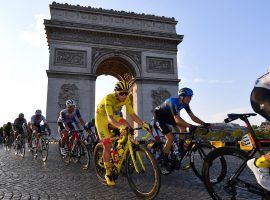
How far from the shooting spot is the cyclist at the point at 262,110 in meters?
2.62

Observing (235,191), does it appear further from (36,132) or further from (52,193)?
(36,132)

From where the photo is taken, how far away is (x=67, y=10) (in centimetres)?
2650

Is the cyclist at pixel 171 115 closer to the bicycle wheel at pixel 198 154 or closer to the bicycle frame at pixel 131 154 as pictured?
the bicycle wheel at pixel 198 154

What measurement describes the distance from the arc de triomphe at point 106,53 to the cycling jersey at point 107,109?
761 inches

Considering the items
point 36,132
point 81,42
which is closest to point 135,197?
point 36,132

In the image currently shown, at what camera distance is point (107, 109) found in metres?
4.75

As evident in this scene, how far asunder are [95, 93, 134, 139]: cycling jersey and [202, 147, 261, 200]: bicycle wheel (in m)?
1.85

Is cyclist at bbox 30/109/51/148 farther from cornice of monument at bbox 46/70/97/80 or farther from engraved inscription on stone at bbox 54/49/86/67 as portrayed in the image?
engraved inscription on stone at bbox 54/49/86/67

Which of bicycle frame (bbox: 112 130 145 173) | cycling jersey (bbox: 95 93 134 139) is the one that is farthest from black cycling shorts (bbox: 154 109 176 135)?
bicycle frame (bbox: 112 130 145 173)

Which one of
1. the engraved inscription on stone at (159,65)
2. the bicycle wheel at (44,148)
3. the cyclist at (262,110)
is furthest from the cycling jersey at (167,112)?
the engraved inscription on stone at (159,65)

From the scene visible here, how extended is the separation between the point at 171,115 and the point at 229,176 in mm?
3267

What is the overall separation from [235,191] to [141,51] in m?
25.2

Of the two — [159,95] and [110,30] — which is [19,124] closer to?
[110,30]

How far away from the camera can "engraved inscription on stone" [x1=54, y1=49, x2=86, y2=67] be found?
2511cm
